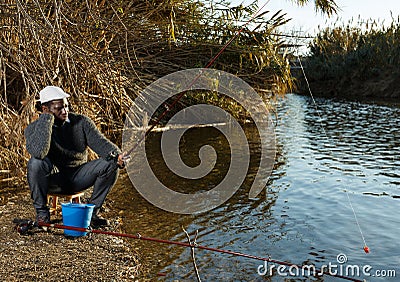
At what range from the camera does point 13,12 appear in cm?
538

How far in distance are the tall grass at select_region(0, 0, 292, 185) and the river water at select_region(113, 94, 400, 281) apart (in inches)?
50.5

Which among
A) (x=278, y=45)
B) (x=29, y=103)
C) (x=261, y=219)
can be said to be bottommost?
(x=261, y=219)

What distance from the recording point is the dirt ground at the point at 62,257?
389 cm

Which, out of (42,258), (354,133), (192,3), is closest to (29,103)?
(42,258)

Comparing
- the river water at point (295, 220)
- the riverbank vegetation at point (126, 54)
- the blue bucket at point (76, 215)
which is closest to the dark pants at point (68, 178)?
the blue bucket at point (76, 215)

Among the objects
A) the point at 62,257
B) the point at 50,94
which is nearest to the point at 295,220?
the point at 62,257

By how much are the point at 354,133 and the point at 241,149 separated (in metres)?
3.23

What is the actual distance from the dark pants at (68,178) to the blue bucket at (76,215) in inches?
9.0

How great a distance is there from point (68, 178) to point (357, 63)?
69.2 feet

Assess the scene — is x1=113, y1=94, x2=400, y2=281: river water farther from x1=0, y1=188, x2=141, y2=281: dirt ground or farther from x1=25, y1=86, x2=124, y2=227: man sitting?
x1=25, y1=86, x2=124, y2=227: man sitting

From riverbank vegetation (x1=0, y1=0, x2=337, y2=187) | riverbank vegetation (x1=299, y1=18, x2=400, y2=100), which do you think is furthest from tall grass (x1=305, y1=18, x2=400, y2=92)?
riverbank vegetation (x1=0, y1=0, x2=337, y2=187)

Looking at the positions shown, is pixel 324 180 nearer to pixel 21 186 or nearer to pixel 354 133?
pixel 21 186

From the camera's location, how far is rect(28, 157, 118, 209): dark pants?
14.8 feet

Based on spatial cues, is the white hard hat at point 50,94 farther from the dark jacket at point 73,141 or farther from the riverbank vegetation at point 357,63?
the riverbank vegetation at point 357,63
